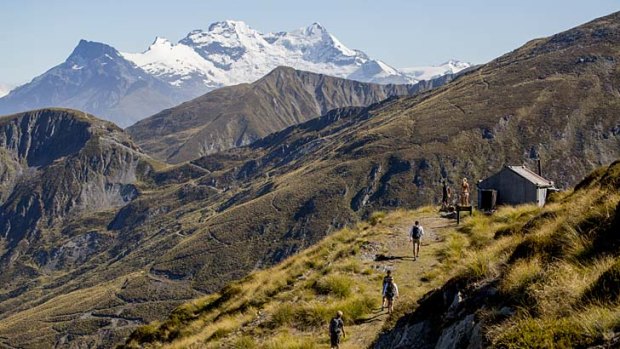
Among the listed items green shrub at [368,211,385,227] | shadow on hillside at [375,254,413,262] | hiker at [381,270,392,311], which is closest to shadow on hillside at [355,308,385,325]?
hiker at [381,270,392,311]

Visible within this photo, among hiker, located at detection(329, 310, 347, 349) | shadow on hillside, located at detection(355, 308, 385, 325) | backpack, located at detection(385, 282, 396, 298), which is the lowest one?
shadow on hillside, located at detection(355, 308, 385, 325)

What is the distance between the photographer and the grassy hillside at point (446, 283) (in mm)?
8844

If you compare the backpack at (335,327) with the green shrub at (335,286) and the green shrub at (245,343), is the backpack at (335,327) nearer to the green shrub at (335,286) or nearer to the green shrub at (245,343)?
the green shrub at (245,343)

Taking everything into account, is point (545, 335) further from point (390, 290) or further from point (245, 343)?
point (245, 343)

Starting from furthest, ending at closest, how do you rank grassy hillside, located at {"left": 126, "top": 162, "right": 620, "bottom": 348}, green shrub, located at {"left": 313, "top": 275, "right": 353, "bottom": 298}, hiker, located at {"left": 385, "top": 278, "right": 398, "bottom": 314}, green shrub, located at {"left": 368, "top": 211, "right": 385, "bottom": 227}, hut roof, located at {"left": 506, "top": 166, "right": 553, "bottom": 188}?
hut roof, located at {"left": 506, "top": 166, "right": 553, "bottom": 188}
green shrub, located at {"left": 368, "top": 211, "right": 385, "bottom": 227}
green shrub, located at {"left": 313, "top": 275, "right": 353, "bottom": 298}
hiker, located at {"left": 385, "top": 278, "right": 398, "bottom": 314}
grassy hillside, located at {"left": 126, "top": 162, "right": 620, "bottom": 348}

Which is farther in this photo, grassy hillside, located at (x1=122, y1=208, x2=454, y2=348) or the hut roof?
the hut roof

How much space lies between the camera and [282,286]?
1088 inches

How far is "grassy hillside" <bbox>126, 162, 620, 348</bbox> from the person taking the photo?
8.84m

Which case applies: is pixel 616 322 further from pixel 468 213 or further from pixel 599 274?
pixel 468 213

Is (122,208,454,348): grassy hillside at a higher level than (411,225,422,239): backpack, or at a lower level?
lower

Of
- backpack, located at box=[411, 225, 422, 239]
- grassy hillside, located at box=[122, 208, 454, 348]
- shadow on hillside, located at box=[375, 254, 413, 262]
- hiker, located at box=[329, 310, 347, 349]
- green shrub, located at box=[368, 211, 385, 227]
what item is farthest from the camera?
green shrub, located at box=[368, 211, 385, 227]

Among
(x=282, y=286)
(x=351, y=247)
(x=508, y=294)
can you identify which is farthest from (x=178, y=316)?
(x=508, y=294)

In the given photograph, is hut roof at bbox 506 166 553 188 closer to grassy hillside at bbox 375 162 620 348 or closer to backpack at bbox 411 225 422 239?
backpack at bbox 411 225 422 239

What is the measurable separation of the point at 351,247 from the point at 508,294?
20720 millimetres
